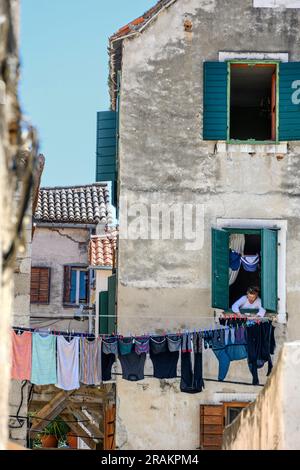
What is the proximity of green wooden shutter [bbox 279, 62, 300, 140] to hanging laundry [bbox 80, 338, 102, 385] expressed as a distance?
5.31 metres

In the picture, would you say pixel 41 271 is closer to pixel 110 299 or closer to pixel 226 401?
pixel 110 299

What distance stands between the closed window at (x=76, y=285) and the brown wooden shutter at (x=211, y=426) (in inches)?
647

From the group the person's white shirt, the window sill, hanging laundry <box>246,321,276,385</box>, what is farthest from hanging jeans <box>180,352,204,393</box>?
the window sill

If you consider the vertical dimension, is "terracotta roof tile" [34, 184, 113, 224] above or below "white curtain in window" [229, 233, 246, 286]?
above

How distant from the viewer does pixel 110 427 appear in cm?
2662

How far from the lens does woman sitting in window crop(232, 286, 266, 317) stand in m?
24.4

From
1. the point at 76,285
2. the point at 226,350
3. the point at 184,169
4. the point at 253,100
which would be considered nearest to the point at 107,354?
the point at 226,350

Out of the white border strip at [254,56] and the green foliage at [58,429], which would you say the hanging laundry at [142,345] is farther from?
the green foliage at [58,429]

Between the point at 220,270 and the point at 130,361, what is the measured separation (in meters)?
2.38

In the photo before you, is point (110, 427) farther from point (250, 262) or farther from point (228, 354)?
point (250, 262)

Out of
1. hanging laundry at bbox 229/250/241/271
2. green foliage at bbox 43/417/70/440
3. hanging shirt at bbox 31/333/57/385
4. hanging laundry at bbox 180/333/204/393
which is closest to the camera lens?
hanging shirt at bbox 31/333/57/385

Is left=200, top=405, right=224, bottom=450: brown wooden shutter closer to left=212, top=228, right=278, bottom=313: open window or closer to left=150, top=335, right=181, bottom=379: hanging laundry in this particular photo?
left=150, top=335, right=181, bottom=379: hanging laundry

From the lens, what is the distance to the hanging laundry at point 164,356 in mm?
23672

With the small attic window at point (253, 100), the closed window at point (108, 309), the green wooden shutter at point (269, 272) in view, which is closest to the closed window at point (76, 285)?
the small attic window at point (253, 100)
